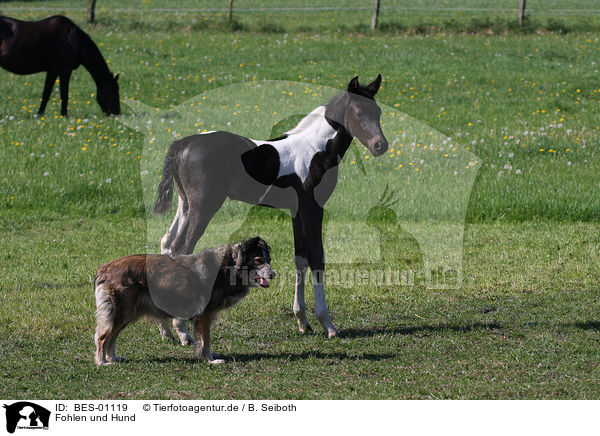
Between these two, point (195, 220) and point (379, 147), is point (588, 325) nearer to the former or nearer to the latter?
point (379, 147)

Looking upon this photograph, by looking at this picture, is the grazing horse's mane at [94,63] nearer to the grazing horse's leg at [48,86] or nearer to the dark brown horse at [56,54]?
the dark brown horse at [56,54]

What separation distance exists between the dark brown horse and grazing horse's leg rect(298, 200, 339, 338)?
1121 centimetres

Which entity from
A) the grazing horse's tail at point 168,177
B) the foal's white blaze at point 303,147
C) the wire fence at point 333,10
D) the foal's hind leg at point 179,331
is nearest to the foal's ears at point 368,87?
the foal's white blaze at point 303,147

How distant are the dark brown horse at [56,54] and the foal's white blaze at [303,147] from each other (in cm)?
1091

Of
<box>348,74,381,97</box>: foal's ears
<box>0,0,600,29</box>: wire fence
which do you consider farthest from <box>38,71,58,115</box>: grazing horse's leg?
<box>348,74,381,97</box>: foal's ears

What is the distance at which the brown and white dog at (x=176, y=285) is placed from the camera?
21.3 ft

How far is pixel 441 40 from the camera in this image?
27016mm

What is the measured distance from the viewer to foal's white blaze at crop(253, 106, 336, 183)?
7617 mm

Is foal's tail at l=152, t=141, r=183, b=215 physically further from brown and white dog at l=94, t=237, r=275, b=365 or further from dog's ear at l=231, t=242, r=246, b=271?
dog's ear at l=231, t=242, r=246, b=271

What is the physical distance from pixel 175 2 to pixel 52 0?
657cm
